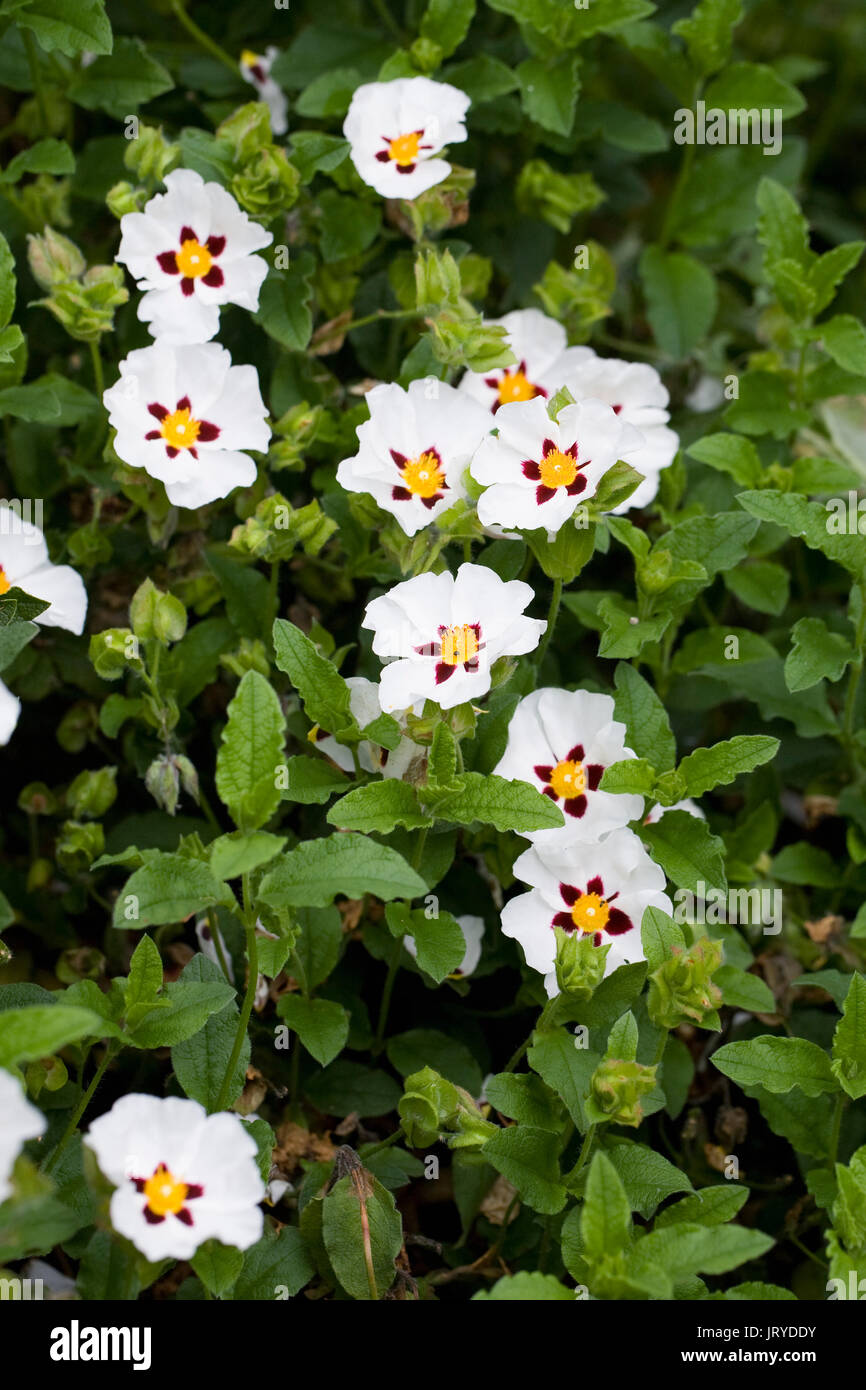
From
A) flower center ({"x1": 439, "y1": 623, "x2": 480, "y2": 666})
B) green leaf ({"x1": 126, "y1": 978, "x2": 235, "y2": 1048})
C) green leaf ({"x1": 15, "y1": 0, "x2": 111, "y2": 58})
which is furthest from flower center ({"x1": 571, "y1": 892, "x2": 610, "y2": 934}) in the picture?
green leaf ({"x1": 15, "y1": 0, "x2": 111, "y2": 58})

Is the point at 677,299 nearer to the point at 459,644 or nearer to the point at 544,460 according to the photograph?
the point at 544,460

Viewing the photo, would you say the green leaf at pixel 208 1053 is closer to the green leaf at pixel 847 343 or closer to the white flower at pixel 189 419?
the white flower at pixel 189 419

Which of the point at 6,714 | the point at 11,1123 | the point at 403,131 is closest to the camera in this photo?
the point at 11,1123

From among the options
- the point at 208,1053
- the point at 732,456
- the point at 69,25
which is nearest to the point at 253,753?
the point at 208,1053

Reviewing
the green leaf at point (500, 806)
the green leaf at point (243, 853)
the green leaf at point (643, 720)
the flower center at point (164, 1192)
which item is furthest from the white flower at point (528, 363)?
the flower center at point (164, 1192)

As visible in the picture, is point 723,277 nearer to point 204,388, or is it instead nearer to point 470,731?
point 204,388
